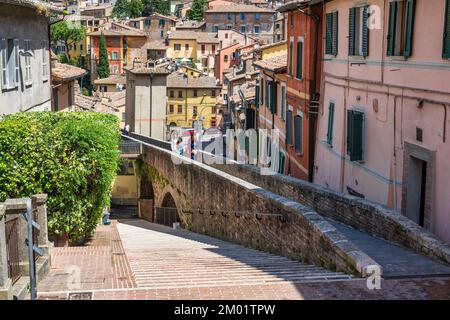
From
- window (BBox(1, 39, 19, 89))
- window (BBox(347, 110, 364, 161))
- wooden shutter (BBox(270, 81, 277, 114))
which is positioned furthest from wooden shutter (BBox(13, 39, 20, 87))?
wooden shutter (BBox(270, 81, 277, 114))

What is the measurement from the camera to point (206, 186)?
22.4 meters

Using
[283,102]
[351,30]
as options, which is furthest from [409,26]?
[283,102]

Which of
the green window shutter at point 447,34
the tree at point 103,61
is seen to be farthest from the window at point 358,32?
the tree at point 103,61

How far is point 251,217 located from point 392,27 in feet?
18.3

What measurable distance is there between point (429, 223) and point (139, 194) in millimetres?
24595

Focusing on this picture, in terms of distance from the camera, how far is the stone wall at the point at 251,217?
36.4 ft

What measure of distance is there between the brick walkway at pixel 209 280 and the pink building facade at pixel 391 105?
11.9 feet

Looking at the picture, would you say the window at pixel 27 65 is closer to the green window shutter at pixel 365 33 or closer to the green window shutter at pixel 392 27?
the green window shutter at pixel 365 33

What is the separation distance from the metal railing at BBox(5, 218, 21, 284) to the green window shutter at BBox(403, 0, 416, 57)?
29.6ft

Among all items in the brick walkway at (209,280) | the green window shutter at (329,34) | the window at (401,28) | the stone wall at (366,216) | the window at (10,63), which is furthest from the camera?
the green window shutter at (329,34)

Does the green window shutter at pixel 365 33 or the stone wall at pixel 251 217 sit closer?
the stone wall at pixel 251 217

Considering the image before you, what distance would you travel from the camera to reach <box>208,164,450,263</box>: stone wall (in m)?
11.7

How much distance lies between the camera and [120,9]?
159m

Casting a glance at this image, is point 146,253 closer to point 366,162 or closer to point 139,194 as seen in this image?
point 366,162
